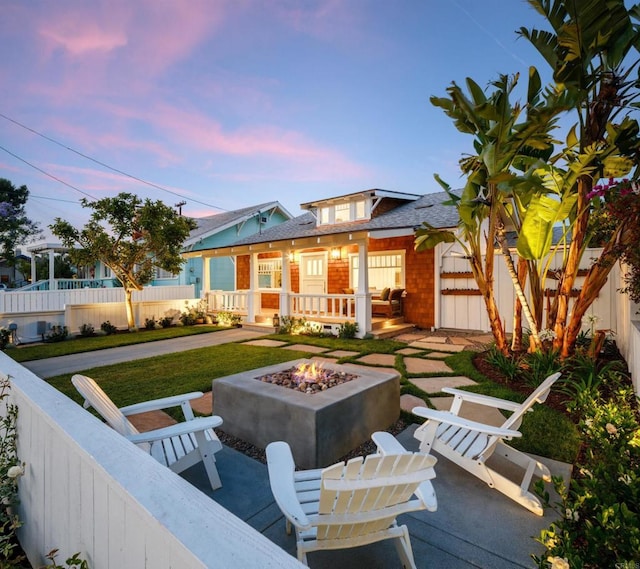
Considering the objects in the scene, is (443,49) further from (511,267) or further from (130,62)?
(130,62)

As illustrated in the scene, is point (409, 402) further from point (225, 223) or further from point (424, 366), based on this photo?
point (225, 223)

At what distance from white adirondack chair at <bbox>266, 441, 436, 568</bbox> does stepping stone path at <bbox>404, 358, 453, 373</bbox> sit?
449cm

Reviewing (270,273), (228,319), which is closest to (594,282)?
(228,319)

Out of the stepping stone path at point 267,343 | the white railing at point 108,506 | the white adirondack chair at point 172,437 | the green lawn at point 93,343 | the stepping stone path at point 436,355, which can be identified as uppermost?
the white railing at point 108,506

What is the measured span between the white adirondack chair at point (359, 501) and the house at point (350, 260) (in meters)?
7.67

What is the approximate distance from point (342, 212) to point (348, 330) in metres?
5.33

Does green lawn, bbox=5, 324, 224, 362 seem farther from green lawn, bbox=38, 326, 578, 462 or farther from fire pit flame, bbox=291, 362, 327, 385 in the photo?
fire pit flame, bbox=291, 362, 327, 385

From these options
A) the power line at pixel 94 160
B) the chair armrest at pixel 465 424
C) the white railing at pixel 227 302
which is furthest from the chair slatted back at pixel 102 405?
the power line at pixel 94 160

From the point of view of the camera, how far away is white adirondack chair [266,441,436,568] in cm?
161

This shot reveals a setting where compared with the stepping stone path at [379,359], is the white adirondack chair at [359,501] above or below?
above

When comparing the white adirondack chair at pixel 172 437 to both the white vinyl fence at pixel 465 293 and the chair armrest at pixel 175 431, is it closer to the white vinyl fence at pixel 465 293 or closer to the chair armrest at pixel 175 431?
the chair armrest at pixel 175 431

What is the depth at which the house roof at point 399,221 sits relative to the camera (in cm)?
971

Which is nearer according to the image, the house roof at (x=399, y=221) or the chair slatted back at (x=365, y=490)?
the chair slatted back at (x=365, y=490)

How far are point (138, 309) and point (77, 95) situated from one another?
758cm
